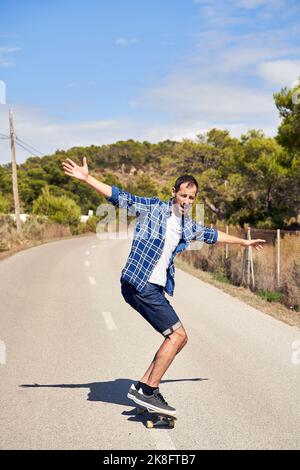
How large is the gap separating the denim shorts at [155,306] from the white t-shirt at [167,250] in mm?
64

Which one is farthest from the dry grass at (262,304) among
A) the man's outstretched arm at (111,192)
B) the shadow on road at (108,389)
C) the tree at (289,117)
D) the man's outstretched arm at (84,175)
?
the tree at (289,117)

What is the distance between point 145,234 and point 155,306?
0.61 metres

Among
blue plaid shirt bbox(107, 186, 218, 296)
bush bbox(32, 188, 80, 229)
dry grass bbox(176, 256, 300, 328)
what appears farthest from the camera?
bush bbox(32, 188, 80, 229)

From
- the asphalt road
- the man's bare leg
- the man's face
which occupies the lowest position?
the asphalt road

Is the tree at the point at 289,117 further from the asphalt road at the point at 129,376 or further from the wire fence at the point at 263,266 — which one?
the asphalt road at the point at 129,376

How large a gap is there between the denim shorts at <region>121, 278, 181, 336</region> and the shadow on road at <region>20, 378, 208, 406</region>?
1063 millimetres

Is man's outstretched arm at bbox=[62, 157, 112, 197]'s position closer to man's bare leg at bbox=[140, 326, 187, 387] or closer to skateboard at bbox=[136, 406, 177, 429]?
man's bare leg at bbox=[140, 326, 187, 387]

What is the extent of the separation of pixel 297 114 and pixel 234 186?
31.6 feet

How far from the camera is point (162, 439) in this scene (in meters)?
4.25

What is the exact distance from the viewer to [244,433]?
14.3 ft

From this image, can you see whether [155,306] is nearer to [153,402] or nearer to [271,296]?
[153,402]

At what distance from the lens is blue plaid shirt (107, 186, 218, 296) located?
453 centimetres

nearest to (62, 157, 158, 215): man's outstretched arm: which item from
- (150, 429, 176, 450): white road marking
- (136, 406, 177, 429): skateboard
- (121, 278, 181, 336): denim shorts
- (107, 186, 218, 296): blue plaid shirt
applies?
(107, 186, 218, 296): blue plaid shirt
